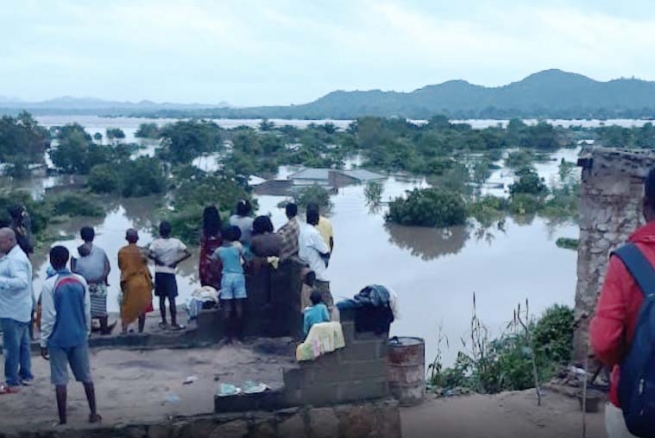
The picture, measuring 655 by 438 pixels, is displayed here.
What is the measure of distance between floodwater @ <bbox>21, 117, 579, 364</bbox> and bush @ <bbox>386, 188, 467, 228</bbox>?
337 mm

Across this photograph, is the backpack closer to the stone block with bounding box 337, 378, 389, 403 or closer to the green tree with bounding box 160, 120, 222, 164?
the stone block with bounding box 337, 378, 389, 403

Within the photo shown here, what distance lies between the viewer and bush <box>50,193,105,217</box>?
28.5m

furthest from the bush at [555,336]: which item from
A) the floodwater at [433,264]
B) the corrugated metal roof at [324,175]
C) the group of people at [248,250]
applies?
the corrugated metal roof at [324,175]

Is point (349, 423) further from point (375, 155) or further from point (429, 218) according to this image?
point (375, 155)

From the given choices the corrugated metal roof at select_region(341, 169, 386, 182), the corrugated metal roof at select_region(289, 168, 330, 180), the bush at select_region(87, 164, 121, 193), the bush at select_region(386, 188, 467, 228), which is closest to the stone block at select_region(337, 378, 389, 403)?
the bush at select_region(386, 188, 467, 228)

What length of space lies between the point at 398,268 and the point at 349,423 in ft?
50.3

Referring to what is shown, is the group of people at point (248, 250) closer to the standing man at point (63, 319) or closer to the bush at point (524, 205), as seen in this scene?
the standing man at point (63, 319)

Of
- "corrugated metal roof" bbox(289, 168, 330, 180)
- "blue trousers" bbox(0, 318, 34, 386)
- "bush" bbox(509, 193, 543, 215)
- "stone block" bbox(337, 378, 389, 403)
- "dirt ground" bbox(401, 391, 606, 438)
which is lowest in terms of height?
"bush" bbox(509, 193, 543, 215)

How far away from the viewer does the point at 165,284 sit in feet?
27.3

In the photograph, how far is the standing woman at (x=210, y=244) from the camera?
8289 millimetres

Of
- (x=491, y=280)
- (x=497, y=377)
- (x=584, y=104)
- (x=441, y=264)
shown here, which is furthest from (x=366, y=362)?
(x=584, y=104)

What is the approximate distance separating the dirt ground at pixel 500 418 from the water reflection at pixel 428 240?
1515 centimetres

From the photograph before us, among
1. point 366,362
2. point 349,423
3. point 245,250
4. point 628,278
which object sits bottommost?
point 349,423

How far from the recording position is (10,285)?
20.6 feet
